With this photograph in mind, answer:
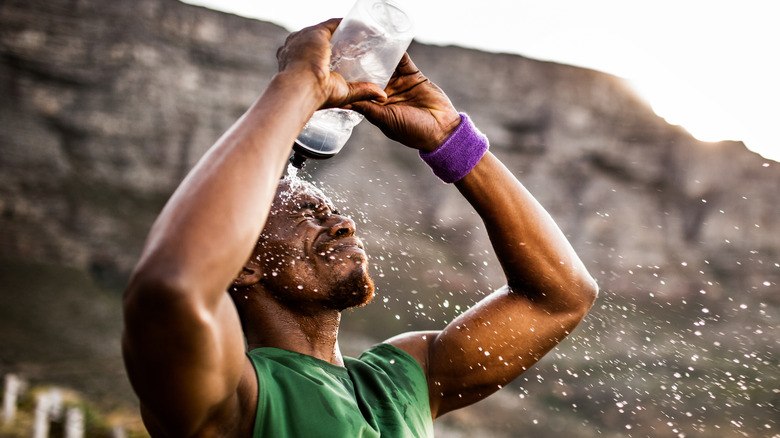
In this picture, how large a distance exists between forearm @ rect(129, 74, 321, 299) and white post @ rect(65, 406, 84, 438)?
5.28 metres

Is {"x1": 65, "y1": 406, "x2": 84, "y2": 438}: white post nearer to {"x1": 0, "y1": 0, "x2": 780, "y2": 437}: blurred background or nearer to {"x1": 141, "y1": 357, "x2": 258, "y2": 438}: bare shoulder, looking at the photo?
{"x1": 0, "y1": 0, "x2": 780, "y2": 437}: blurred background

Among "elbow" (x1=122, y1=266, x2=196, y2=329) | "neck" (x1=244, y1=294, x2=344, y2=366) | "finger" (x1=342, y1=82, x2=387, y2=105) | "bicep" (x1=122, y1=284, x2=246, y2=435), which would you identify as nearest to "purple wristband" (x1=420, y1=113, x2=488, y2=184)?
"finger" (x1=342, y1=82, x2=387, y2=105)

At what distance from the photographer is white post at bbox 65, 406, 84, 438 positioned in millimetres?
5423

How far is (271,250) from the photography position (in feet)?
6.26

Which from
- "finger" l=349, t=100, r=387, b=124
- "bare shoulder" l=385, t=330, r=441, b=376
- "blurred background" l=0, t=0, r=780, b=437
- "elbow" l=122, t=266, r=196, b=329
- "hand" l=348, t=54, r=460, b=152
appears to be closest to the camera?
"elbow" l=122, t=266, r=196, b=329

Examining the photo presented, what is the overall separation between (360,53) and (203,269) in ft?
3.19

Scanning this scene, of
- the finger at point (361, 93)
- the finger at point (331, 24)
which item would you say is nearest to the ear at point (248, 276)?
the finger at point (361, 93)

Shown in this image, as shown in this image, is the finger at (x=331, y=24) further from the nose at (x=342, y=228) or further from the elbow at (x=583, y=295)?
the elbow at (x=583, y=295)

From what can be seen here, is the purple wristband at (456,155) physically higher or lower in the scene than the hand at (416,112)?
lower

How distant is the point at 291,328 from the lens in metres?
1.84

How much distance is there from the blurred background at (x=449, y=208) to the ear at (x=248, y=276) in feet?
15.4

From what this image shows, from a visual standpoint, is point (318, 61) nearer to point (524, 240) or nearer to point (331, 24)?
point (331, 24)

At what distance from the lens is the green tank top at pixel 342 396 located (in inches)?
57.5

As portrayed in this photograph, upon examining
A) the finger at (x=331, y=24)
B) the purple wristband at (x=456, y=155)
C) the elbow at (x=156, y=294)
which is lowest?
the elbow at (x=156, y=294)
